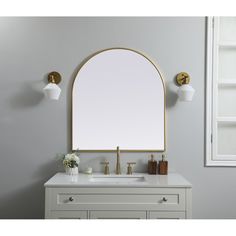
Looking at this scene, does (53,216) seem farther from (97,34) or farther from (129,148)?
(97,34)

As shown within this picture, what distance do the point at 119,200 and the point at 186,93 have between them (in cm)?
106

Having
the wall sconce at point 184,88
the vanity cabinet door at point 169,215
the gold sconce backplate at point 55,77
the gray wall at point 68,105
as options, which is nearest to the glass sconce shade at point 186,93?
the wall sconce at point 184,88

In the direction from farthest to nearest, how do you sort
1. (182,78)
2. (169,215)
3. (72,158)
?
(182,78), (72,158), (169,215)

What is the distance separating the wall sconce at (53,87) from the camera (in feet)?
9.07

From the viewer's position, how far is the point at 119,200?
2393mm

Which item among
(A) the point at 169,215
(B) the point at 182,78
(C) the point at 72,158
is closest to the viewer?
(A) the point at 169,215

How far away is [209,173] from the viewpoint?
2.92 metres

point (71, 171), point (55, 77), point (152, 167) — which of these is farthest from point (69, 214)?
point (55, 77)

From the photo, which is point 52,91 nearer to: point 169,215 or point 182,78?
point 182,78

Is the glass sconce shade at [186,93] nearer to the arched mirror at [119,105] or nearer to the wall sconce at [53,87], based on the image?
the arched mirror at [119,105]

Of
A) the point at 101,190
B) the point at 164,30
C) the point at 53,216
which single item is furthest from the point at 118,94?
the point at 53,216

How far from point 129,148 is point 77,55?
3.10ft

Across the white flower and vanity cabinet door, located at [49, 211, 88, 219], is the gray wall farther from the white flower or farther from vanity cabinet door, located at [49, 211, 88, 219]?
vanity cabinet door, located at [49, 211, 88, 219]

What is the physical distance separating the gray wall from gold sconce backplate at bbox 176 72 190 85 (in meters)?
0.05
